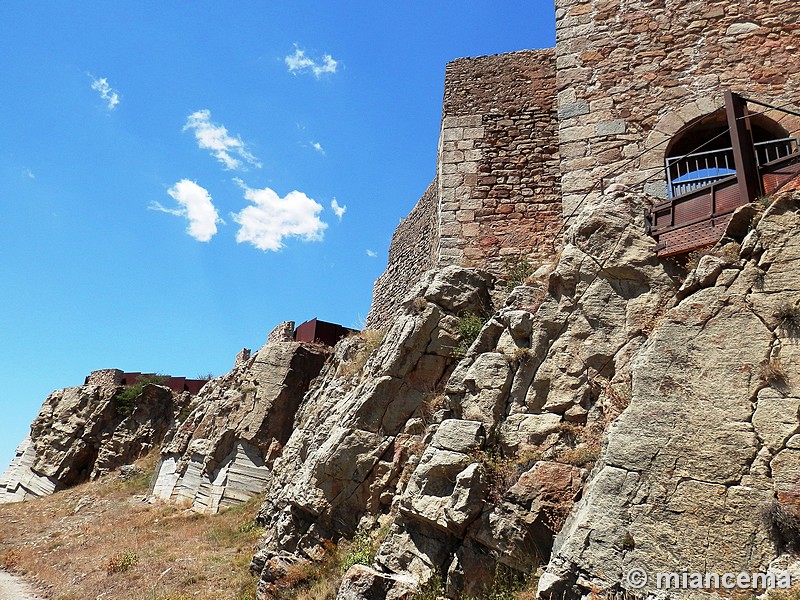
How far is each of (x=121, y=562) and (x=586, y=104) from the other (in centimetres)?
1227

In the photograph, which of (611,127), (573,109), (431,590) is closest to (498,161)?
(573,109)

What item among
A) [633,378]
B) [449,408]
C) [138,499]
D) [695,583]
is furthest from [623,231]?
[138,499]

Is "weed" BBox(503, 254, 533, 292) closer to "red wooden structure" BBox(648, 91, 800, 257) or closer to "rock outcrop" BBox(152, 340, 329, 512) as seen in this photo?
"red wooden structure" BBox(648, 91, 800, 257)

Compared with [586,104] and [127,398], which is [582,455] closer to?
[586,104]

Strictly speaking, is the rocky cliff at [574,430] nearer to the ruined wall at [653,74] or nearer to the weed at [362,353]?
the weed at [362,353]

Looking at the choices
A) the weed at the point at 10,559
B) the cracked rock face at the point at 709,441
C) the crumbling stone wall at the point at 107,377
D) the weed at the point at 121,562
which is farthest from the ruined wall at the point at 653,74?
the crumbling stone wall at the point at 107,377

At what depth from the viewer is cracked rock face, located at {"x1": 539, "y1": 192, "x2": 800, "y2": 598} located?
4195 millimetres

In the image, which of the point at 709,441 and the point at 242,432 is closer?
the point at 709,441

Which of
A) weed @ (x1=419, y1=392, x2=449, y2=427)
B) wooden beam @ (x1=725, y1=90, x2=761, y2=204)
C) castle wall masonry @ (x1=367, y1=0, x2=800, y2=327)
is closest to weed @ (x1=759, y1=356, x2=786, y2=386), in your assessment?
wooden beam @ (x1=725, y1=90, x2=761, y2=204)

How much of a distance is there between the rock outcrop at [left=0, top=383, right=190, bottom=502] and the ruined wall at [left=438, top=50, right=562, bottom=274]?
53.3ft

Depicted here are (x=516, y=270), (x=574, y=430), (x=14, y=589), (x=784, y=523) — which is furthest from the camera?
(x=14, y=589)

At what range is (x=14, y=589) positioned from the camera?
36.2 ft

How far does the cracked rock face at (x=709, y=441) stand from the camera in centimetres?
420

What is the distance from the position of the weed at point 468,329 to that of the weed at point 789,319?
438cm
